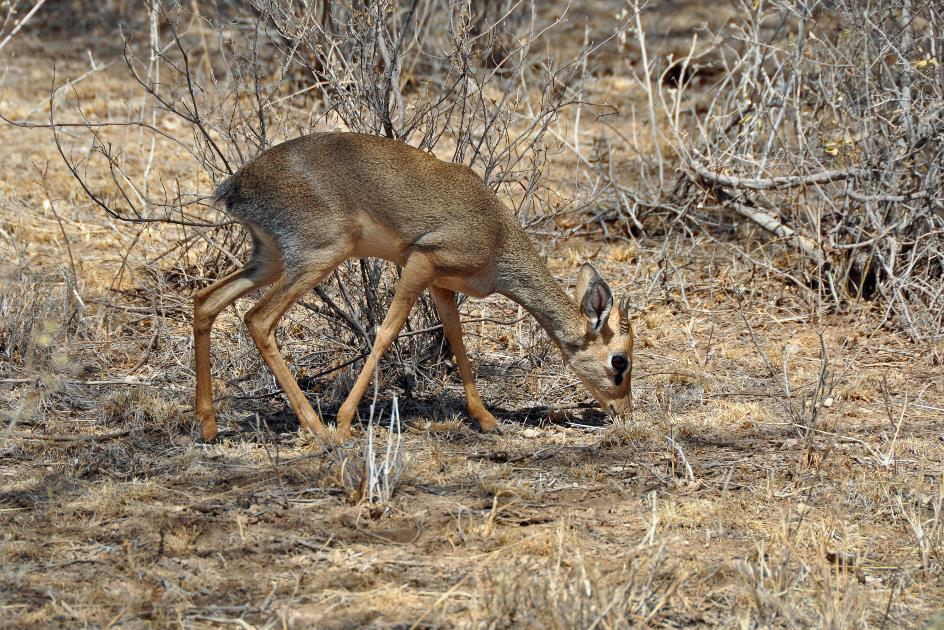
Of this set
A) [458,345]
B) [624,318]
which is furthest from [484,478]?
[624,318]

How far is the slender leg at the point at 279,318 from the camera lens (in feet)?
19.8

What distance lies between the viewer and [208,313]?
6.30 metres

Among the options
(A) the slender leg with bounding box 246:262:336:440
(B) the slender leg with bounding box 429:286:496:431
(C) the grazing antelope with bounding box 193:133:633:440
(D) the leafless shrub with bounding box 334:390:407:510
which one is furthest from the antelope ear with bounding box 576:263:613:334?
(D) the leafless shrub with bounding box 334:390:407:510

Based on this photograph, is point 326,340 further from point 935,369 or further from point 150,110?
point 150,110

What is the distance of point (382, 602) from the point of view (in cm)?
442

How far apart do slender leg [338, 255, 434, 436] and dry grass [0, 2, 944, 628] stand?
0.22m

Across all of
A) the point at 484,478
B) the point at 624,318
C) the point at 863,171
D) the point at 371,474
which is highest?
the point at 863,171

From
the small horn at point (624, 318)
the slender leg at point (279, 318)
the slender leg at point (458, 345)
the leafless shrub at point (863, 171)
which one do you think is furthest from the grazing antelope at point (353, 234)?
the leafless shrub at point (863, 171)

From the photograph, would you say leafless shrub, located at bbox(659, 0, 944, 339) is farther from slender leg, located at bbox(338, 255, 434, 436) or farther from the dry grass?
slender leg, located at bbox(338, 255, 434, 436)

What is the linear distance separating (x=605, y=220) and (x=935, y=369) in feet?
11.4

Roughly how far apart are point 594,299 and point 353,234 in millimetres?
1394

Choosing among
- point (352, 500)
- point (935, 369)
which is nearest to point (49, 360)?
point (352, 500)

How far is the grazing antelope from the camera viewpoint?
6.03 m

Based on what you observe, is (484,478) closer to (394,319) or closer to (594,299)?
(394,319)
